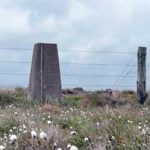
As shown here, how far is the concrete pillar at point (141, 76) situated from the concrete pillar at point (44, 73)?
257 cm

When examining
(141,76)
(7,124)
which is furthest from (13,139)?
(141,76)

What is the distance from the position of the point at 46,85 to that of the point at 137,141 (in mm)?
12320

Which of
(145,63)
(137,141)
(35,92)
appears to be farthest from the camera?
(35,92)

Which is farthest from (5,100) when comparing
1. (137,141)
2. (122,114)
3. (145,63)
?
(137,141)

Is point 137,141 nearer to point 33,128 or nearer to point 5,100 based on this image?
point 33,128

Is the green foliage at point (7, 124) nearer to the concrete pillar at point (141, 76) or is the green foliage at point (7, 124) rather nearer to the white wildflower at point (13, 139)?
the white wildflower at point (13, 139)

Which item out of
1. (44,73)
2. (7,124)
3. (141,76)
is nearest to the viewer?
(7,124)

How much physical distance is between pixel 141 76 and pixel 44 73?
10.6ft

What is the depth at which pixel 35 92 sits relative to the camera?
1778 cm

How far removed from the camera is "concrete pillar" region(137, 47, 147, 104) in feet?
53.2

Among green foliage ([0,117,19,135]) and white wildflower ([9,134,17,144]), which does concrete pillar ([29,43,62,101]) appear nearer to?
green foliage ([0,117,19,135])

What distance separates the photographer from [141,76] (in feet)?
54.1

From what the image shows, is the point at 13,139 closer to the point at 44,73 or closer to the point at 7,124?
the point at 7,124

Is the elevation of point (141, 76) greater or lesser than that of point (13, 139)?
greater
